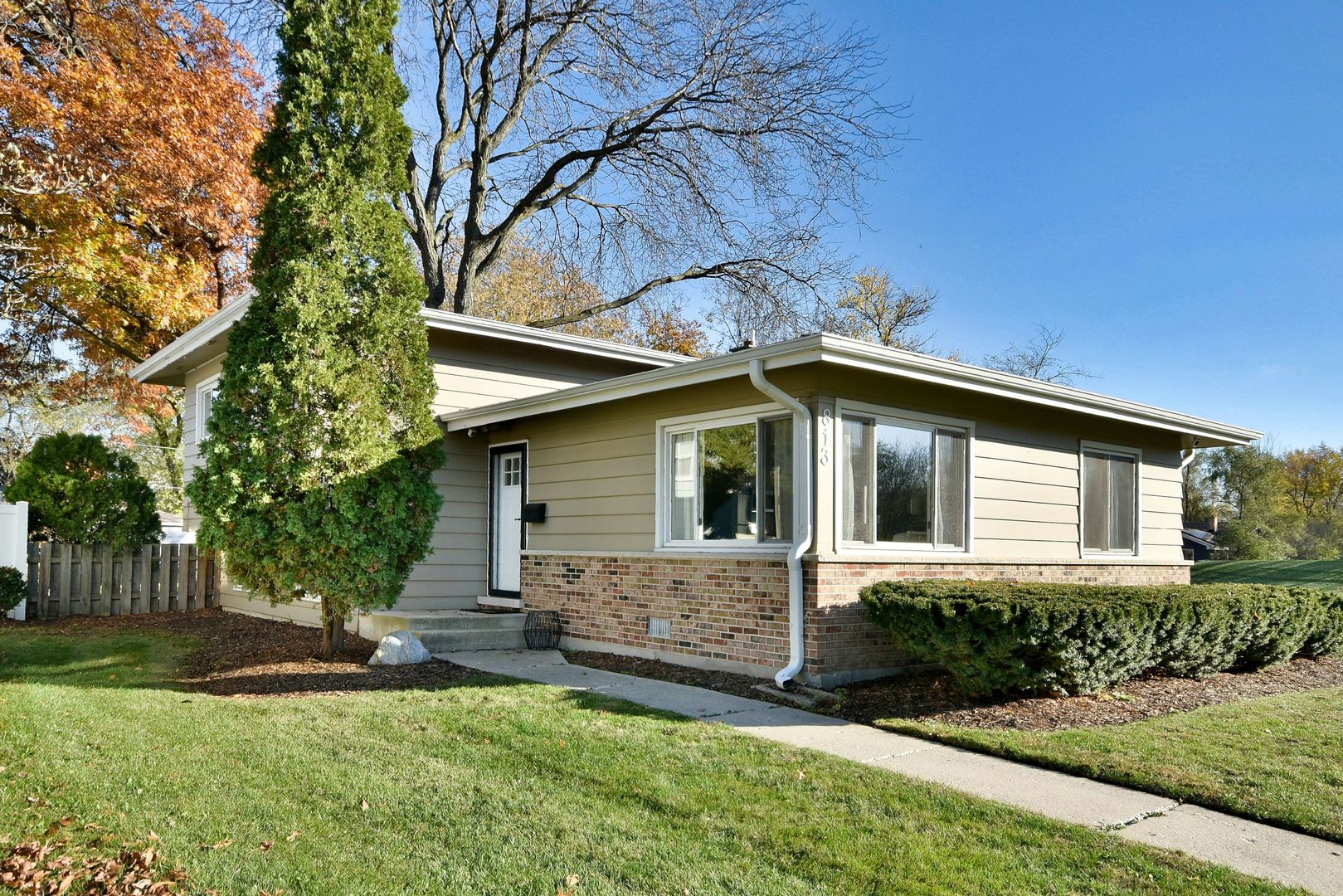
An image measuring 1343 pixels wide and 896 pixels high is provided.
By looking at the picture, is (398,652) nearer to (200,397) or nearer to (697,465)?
(697,465)

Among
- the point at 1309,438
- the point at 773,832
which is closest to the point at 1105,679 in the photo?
the point at 773,832

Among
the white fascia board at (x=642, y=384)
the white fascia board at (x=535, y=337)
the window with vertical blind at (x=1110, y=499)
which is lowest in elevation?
the window with vertical blind at (x=1110, y=499)

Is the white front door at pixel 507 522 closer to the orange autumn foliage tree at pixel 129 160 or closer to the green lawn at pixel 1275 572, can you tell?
the orange autumn foliage tree at pixel 129 160

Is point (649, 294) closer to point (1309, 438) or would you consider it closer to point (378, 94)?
point (378, 94)

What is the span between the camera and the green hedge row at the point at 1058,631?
21.0 ft

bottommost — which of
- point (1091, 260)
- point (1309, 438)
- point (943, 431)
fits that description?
point (943, 431)

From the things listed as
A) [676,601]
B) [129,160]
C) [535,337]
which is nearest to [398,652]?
[676,601]

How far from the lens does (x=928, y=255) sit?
24781 mm

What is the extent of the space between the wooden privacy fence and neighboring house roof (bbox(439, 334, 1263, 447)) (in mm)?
5805

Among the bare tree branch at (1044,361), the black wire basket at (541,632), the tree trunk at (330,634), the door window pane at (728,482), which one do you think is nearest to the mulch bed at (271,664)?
the tree trunk at (330,634)

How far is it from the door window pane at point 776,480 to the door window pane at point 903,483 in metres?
0.84

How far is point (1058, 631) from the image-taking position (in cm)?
632

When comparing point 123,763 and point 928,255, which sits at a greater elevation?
point 928,255

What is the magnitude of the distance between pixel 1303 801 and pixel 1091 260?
67.5ft
